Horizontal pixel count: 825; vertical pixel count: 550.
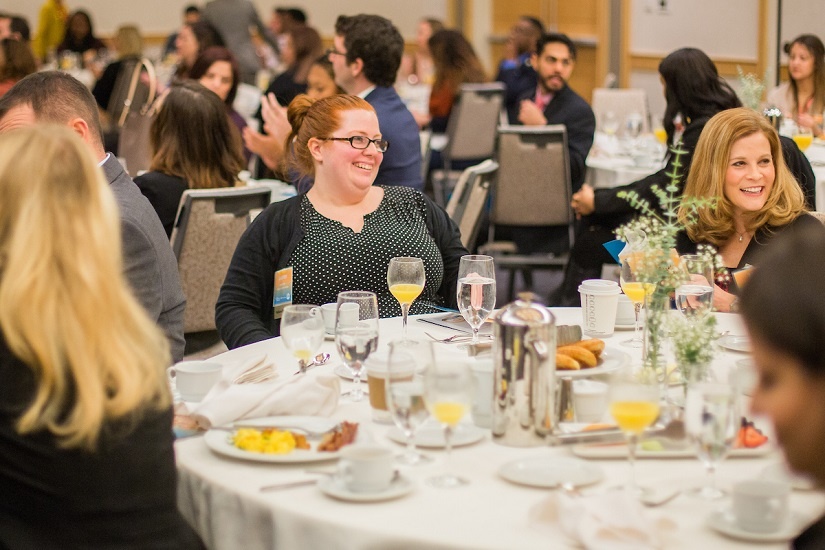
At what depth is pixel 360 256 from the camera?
2.95 m

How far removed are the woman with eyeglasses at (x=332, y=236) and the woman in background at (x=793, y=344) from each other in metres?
1.74

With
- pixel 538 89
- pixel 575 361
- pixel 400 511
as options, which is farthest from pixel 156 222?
pixel 538 89

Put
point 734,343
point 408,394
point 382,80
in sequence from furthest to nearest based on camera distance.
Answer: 1. point 382,80
2. point 734,343
3. point 408,394

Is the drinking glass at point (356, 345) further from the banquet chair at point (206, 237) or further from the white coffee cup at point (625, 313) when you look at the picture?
the banquet chair at point (206, 237)

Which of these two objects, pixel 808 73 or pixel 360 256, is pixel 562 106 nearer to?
pixel 808 73

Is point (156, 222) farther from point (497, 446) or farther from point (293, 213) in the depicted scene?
point (497, 446)

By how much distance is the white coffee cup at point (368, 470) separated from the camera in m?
1.55

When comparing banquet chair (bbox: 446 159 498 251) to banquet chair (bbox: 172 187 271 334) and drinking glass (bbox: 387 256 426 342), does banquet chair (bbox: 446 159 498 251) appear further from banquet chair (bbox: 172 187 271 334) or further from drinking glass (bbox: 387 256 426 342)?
drinking glass (bbox: 387 256 426 342)

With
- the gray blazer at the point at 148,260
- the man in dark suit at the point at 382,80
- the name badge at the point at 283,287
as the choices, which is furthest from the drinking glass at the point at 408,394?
the man in dark suit at the point at 382,80

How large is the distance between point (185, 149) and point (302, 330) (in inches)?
81.6

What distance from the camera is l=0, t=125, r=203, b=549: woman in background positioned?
56.2 inches

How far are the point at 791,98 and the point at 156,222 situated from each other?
5.22 metres

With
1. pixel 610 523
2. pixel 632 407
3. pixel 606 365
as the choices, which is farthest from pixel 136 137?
pixel 610 523

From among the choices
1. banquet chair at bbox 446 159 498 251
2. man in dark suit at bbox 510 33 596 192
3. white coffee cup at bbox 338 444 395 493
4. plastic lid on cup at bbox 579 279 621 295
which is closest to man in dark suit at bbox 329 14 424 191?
banquet chair at bbox 446 159 498 251
